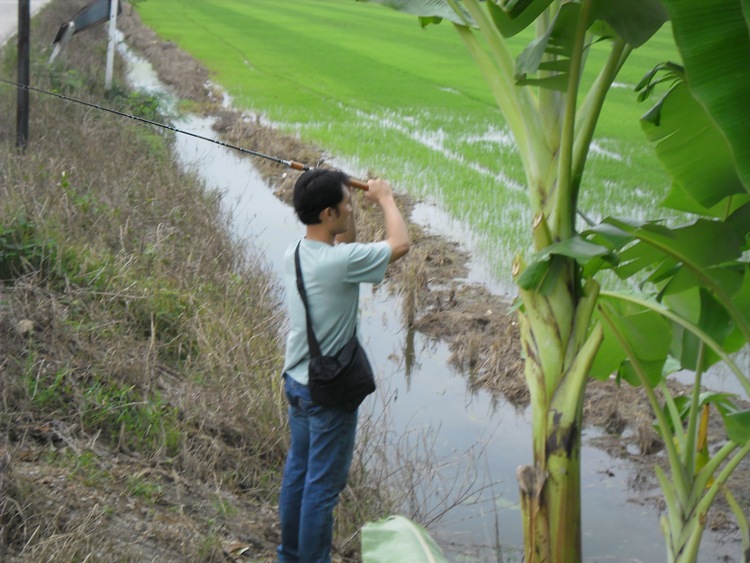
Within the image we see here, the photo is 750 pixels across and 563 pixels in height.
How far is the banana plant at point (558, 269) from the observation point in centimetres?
298

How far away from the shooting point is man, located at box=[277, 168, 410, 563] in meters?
3.08

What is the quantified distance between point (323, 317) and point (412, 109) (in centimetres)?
1385

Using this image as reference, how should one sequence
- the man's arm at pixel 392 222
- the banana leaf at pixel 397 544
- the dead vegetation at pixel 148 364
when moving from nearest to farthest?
1. the banana leaf at pixel 397 544
2. the man's arm at pixel 392 222
3. the dead vegetation at pixel 148 364

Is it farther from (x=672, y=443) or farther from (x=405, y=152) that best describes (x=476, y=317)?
(x=405, y=152)

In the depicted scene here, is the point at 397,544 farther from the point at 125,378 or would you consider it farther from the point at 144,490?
the point at 125,378

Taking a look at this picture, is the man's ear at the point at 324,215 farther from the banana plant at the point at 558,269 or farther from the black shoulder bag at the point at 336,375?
the banana plant at the point at 558,269

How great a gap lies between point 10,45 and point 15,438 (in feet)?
40.4

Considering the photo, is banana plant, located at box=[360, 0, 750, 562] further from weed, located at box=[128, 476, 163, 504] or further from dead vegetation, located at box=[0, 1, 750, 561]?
weed, located at box=[128, 476, 163, 504]

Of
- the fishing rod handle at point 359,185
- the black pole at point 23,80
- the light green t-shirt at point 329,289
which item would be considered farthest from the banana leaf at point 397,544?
the black pole at point 23,80

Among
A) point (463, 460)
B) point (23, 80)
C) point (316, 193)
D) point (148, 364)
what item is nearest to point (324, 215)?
point (316, 193)

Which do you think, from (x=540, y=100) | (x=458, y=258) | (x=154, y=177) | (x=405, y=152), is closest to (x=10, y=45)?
(x=405, y=152)

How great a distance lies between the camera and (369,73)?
2069 cm

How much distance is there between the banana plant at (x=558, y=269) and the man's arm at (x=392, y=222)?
0.39 metres

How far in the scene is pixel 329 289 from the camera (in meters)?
3.10
